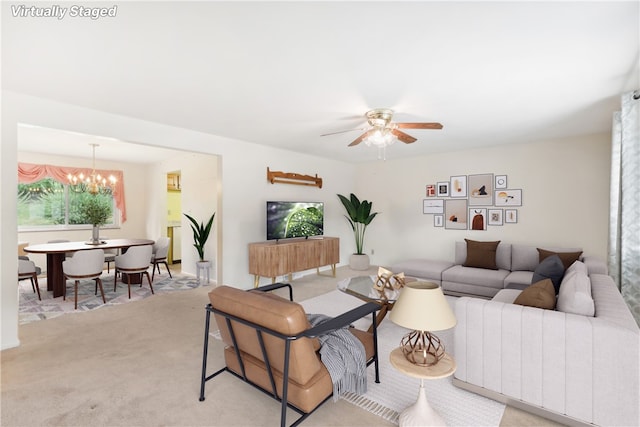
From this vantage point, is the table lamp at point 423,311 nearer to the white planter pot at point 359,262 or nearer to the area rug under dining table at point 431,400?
the area rug under dining table at point 431,400

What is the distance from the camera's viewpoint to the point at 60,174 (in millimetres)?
6191

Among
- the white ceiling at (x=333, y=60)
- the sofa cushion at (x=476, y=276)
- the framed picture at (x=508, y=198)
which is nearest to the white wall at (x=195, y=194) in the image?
the white ceiling at (x=333, y=60)

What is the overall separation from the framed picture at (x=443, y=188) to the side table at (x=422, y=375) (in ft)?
14.4

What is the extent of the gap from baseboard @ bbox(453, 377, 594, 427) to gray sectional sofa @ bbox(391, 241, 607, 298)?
2147 millimetres

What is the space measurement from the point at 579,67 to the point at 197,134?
4065 mm

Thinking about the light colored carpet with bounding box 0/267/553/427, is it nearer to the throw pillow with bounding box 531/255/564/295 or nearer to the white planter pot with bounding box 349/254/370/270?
the throw pillow with bounding box 531/255/564/295

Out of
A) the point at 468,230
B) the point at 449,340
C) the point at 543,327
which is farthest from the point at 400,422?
the point at 468,230

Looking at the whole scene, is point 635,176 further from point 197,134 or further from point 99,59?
point 197,134

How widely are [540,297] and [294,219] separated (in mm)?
3884

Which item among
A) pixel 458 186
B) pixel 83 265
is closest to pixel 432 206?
pixel 458 186

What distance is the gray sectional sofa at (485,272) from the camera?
412 centimetres

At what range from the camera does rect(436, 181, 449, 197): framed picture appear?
5707 mm

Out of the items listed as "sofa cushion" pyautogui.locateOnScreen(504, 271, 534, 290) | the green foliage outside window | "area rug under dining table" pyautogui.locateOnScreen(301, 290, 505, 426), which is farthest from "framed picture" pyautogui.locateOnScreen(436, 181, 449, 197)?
the green foliage outside window

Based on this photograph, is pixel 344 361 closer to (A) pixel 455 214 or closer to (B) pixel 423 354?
(B) pixel 423 354
